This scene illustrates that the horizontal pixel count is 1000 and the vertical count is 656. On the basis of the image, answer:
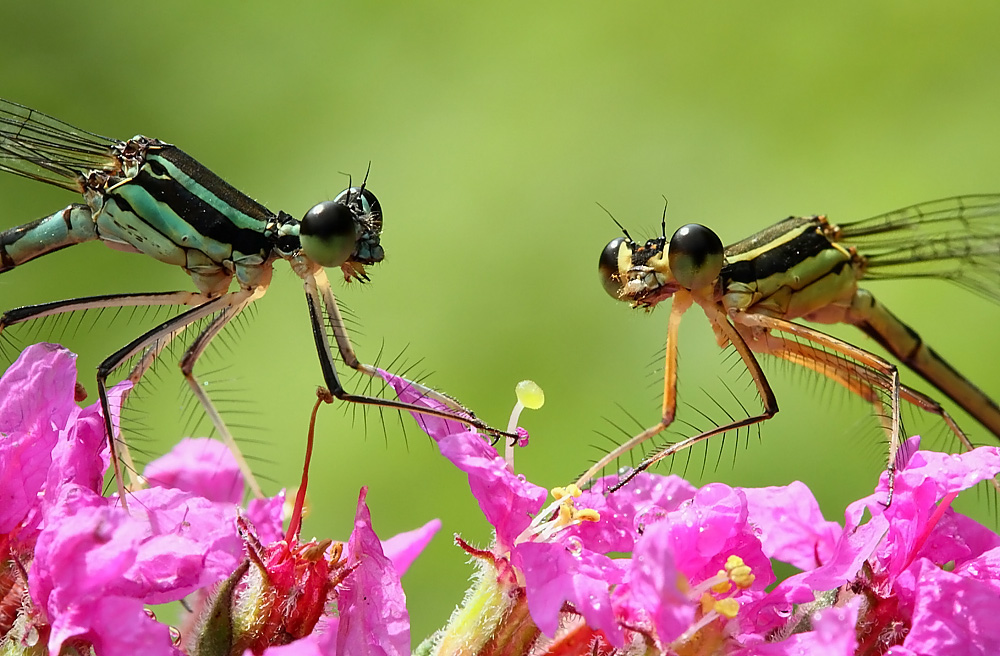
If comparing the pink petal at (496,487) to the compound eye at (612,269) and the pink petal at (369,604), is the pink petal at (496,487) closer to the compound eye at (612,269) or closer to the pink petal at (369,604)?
the pink petal at (369,604)

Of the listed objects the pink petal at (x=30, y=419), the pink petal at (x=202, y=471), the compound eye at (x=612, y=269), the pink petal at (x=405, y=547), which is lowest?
the pink petal at (x=405, y=547)

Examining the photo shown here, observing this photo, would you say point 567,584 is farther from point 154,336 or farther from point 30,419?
point 154,336

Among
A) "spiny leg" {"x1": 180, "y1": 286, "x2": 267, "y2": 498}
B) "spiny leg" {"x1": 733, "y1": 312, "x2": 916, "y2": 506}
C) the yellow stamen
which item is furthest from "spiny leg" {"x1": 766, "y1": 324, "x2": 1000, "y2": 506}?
"spiny leg" {"x1": 180, "y1": 286, "x2": 267, "y2": 498}

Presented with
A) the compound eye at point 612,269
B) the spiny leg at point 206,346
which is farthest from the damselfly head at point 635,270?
the spiny leg at point 206,346

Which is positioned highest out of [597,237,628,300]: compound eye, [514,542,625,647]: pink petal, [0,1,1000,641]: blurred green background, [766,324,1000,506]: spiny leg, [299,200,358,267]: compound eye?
[0,1,1000,641]: blurred green background

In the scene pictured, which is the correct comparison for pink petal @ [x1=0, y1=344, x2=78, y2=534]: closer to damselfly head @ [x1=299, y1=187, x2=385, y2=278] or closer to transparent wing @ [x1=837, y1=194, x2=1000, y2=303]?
damselfly head @ [x1=299, y1=187, x2=385, y2=278]

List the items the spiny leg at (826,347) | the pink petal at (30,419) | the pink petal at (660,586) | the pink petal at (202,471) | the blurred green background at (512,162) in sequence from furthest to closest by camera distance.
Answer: the blurred green background at (512,162), the spiny leg at (826,347), the pink petal at (202,471), the pink petal at (30,419), the pink petal at (660,586)
